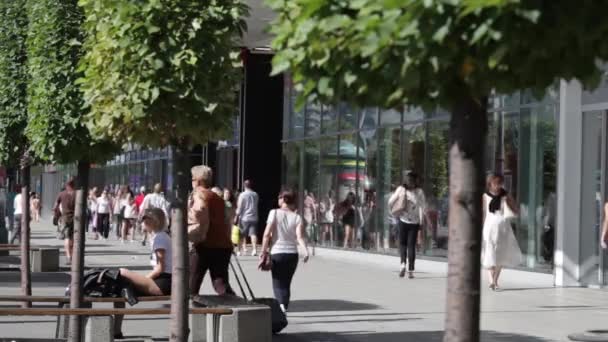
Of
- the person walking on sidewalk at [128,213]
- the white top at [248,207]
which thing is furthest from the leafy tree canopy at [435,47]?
the person walking on sidewalk at [128,213]

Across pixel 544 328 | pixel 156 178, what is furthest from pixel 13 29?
pixel 156 178

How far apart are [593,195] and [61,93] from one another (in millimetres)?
10404

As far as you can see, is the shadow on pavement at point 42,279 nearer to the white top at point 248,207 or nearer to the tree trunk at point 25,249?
the tree trunk at point 25,249

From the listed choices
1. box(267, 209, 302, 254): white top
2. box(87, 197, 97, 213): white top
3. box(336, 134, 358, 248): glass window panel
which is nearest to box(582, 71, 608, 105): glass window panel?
box(267, 209, 302, 254): white top

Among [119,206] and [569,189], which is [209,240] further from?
[119,206]

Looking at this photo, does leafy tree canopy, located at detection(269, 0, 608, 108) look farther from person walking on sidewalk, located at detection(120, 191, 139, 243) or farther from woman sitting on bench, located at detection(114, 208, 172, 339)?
person walking on sidewalk, located at detection(120, 191, 139, 243)

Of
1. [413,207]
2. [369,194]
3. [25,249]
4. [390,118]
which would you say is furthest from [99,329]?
[369,194]

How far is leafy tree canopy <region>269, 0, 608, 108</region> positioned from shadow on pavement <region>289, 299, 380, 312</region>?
38.3 feet

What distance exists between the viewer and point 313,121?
3509cm

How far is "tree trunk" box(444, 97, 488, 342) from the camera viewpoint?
4.93 meters

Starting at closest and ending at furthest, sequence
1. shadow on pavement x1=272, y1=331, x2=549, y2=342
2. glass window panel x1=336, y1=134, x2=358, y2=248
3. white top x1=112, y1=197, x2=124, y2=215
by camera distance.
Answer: shadow on pavement x1=272, y1=331, x2=549, y2=342 → glass window panel x1=336, y1=134, x2=358, y2=248 → white top x1=112, y1=197, x2=124, y2=215

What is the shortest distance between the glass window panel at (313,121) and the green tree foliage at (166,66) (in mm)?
24615

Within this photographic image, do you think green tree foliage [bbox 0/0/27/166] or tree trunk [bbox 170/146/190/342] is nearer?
tree trunk [bbox 170/146/190/342]

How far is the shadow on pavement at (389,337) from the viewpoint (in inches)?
516
